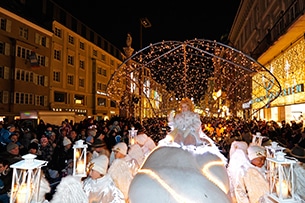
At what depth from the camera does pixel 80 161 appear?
4.43 m

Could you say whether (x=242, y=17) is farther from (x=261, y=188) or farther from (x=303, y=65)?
(x=261, y=188)

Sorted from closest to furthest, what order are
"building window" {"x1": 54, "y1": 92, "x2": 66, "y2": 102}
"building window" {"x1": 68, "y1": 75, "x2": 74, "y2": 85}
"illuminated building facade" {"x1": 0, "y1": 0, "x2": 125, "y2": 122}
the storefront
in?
the storefront, "illuminated building facade" {"x1": 0, "y1": 0, "x2": 125, "y2": 122}, "building window" {"x1": 54, "y1": 92, "x2": 66, "y2": 102}, "building window" {"x1": 68, "y1": 75, "x2": 74, "y2": 85}

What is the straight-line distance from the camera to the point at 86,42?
4022 cm

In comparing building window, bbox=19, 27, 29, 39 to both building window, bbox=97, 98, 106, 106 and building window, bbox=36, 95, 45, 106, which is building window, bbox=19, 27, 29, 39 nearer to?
building window, bbox=36, 95, 45, 106

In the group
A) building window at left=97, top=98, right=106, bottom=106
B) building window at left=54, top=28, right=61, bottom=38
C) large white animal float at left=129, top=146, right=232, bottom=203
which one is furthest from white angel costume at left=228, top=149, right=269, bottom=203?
building window at left=97, top=98, right=106, bottom=106

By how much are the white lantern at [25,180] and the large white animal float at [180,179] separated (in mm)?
1065

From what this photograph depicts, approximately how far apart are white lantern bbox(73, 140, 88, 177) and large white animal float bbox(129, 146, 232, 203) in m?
1.46

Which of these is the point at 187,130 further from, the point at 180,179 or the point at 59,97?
the point at 59,97

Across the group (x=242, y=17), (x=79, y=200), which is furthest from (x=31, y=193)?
(x=242, y=17)

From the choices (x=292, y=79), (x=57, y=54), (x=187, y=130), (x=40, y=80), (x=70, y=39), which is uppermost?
(x=70, y=39)

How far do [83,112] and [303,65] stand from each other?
30.8 meters

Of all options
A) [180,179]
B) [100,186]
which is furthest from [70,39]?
[180,179]

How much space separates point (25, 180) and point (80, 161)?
151 cm

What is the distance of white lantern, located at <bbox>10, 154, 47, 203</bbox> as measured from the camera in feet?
9.12
